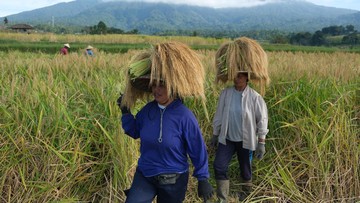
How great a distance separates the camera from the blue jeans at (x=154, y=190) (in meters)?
2.01

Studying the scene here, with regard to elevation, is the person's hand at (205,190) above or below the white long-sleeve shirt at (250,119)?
below

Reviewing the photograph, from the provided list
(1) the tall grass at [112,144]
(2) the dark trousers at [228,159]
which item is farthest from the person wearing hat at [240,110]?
(1) the tall grass at [112,144]

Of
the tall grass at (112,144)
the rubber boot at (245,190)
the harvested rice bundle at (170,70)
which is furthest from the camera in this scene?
the rubber boot at (245,190)

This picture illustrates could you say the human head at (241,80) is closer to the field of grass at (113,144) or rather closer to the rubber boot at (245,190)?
the field of grass at (113,144)

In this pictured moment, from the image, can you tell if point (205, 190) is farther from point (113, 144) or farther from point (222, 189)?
point (113, 144)

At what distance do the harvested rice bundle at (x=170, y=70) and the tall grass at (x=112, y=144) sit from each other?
2.21 feet

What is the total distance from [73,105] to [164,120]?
119cm

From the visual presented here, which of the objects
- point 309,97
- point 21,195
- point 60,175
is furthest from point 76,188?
point 309,97

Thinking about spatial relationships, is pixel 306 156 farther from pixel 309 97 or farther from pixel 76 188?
pixel 76 188

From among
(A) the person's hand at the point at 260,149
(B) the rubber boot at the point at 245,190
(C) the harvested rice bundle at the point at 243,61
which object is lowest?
(B) the rubber boot at the point at 245,190

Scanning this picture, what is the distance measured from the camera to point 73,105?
290 centimetres

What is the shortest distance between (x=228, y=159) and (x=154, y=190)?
0.92 m

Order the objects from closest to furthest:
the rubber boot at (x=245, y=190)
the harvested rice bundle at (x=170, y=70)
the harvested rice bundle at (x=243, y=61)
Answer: the harvested rice bundle at (x=170, y=70) → the harvested rice bundle at (x=243, y=61) → the rubber boot at (x=245, y=190)

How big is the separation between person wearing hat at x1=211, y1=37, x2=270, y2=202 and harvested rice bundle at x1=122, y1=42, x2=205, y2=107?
74 centimetres
